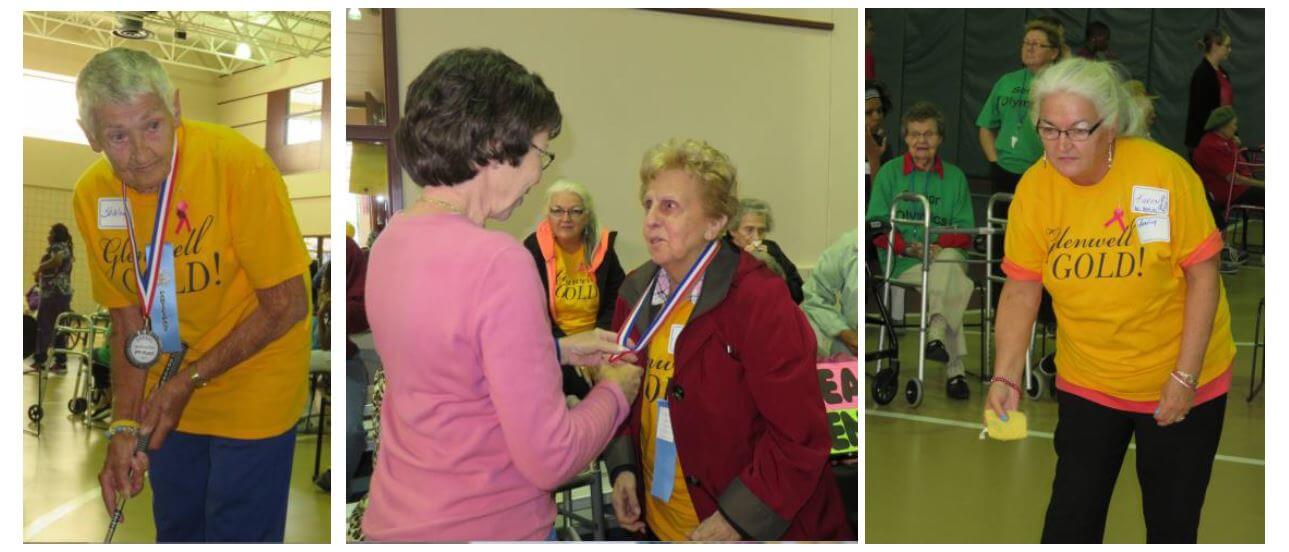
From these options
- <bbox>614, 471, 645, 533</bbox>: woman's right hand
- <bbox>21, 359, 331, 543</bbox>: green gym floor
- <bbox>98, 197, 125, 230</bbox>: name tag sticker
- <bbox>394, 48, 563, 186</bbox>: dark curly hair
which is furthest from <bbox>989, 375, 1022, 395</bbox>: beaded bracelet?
<bbox>98, 197, 125, 230</bbox>: name tag sticker

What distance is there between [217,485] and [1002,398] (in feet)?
6.52

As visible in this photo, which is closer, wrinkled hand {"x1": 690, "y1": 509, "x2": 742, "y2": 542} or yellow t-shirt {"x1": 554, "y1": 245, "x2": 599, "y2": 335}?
wrinkled hand {"x1": 690, "y1": 509, "x2": 742, "y2": 542}

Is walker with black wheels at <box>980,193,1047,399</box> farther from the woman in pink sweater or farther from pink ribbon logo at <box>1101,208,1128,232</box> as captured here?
the woman in pink sweater

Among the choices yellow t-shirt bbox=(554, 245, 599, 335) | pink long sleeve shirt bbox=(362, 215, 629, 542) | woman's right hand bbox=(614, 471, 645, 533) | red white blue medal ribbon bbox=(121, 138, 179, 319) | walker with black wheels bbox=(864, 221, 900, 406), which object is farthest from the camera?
walker with black wheels bbox=(864, 221, 900, 406)

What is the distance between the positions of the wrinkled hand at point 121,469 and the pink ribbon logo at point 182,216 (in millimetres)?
554

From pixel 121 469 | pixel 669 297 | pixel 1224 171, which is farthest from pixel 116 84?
pixel 1224 171

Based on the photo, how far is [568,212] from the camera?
9.00ft

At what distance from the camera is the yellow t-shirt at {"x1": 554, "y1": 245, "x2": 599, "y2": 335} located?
2.79 meters

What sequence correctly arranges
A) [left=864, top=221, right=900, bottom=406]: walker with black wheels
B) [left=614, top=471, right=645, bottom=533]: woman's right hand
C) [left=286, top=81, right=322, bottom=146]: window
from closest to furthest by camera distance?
[left=614, top=471, right=645, bottom=533]: woman's right hand, [left=286, top=81, right=322, bottom=146]: window, [left=864, top=221, right=900, bottom=406]: walker with black wheels

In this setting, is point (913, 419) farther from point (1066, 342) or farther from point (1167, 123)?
point (1167, 123)

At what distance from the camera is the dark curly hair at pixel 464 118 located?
5.29 feet

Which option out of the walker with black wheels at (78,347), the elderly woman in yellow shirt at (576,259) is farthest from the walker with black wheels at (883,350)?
the walker with black wheels at (78,347)

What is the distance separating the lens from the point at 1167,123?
3.25 m

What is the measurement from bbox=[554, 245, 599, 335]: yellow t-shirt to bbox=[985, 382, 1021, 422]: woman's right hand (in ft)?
3.58
